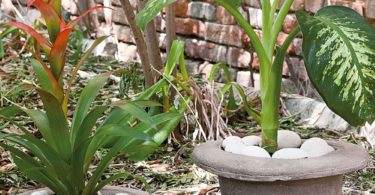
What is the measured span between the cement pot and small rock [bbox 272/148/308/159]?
0.27ft

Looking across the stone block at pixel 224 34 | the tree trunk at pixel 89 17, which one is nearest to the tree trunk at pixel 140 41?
the stone block at pixel 224 34

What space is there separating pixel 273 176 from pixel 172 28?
1.94 meters

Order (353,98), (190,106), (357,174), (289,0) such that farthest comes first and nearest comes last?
1. (190,106)
2. (357,174)
3. (289,0)
4. (353,98)

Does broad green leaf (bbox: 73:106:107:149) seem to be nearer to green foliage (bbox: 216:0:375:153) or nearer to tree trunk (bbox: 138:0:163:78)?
green foliage (bbox: 216:0:375:153)

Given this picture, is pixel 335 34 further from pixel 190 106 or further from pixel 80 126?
pixel 190 106

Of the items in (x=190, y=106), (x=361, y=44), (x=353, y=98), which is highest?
(x=361, y=44)

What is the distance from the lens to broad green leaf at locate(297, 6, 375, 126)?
1.65m

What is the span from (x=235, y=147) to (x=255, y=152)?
0.09 meters

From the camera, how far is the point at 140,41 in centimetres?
296

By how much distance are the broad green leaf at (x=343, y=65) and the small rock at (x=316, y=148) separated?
346 millimetres

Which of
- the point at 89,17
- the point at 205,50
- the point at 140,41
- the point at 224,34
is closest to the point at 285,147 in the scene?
the point at 140,41

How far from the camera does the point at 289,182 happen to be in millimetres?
1882

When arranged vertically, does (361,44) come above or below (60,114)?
above

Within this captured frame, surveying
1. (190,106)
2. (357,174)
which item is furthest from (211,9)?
(357,174)
